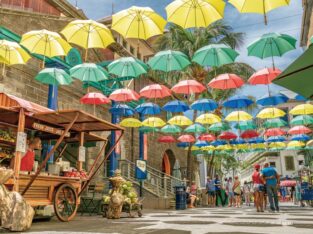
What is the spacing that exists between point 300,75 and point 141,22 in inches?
219

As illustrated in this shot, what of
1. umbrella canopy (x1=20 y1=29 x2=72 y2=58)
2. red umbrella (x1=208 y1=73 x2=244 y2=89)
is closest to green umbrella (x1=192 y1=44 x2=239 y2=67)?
red umbrella (x1=208 y1=73 x2=244 y2=89)

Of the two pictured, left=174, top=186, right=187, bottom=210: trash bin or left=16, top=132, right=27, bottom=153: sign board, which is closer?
left=16, top=132, right=27, bottom=153: sign board

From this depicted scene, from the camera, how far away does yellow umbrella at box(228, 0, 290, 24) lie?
748 cm

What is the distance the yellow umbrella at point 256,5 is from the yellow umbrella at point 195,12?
17.2 inches

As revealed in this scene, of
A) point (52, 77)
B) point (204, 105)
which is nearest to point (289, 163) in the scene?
point (204, 105)

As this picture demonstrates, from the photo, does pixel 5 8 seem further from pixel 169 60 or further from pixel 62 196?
pixel 62 196

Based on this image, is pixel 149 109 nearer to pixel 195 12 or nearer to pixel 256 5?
pixel 195 12

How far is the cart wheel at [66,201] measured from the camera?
718 centimetres

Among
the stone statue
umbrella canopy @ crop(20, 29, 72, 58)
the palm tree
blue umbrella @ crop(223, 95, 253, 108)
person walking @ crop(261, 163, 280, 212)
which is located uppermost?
the palm tree

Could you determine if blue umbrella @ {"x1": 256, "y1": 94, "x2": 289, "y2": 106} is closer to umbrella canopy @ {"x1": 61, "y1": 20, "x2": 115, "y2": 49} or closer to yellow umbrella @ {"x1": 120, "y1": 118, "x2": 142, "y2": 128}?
yellow umbrella @ {"x1": 120, "y1": 118, "x2": 142, "y2": 128}

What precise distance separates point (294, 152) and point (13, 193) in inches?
1985

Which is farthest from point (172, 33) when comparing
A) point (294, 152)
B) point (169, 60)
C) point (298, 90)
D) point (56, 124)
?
point (294, 152)

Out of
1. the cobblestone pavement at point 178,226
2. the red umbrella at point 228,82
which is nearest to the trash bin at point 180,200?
the red umbrella at point 228,82

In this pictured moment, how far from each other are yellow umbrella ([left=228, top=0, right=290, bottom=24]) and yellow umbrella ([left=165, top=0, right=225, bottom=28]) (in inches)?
17.2
